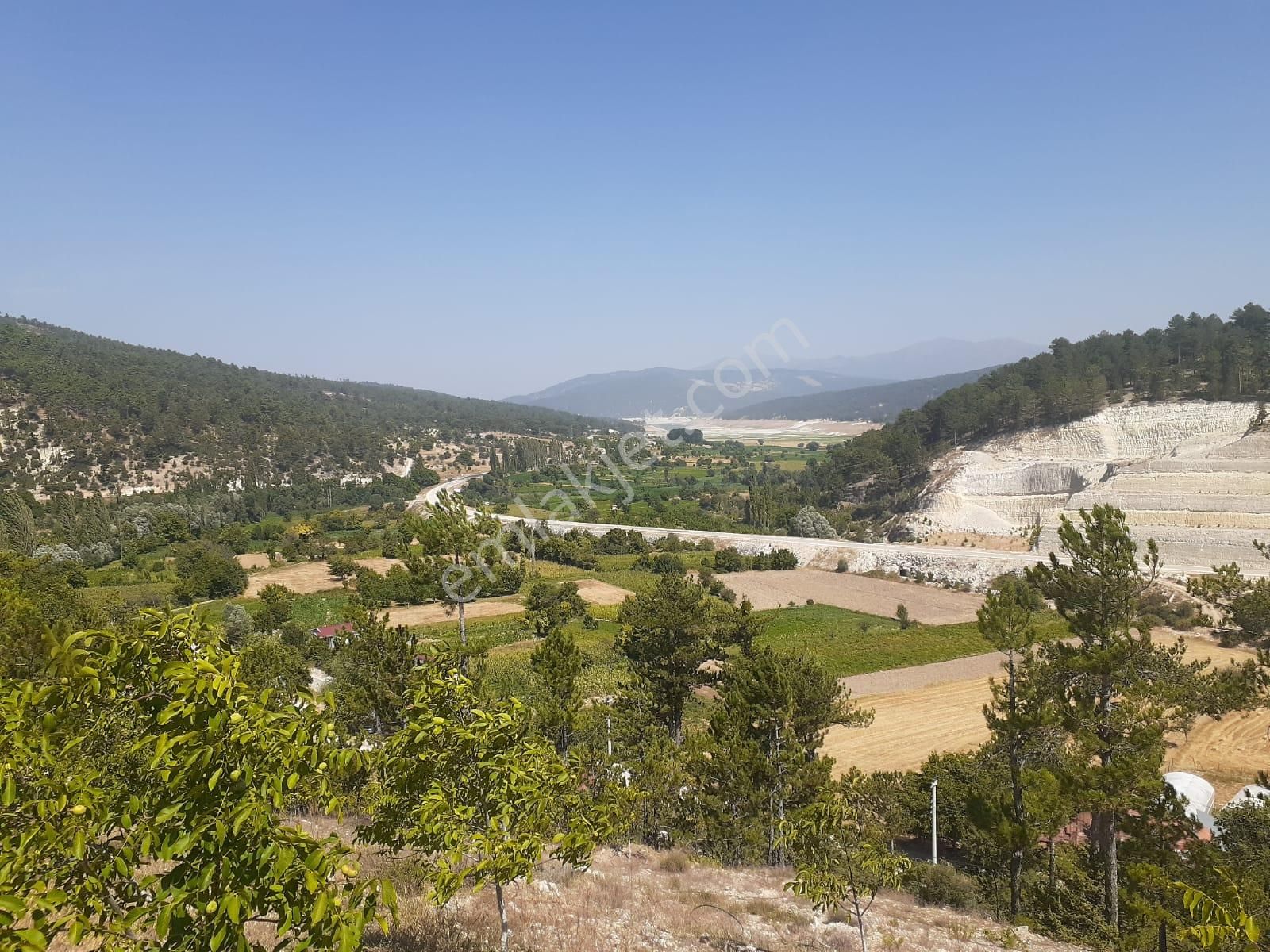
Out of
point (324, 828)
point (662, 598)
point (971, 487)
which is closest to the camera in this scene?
point (324, 828)

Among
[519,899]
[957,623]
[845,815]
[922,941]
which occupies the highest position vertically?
[845,815]

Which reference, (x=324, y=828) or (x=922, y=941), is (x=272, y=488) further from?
(x=922, y=941)

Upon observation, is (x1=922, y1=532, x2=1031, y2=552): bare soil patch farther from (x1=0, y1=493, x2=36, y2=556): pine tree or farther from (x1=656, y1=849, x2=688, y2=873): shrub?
(x1=0, y1=493, x2=36, y2=556): pine tree

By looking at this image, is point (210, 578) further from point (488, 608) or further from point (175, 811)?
point (175, 811)

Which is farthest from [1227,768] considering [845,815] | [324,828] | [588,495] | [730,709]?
[588,495]

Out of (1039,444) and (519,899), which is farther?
(1039,444)

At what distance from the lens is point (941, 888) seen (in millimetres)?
15516

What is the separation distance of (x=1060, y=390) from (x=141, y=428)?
14450cm

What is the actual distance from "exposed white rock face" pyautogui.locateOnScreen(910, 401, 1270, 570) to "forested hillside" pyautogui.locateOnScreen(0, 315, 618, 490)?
367 ft

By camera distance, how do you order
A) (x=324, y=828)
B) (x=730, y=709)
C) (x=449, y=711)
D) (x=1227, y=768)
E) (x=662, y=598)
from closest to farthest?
(x=449, y=711) → (x=324, y=828) → (x=730, y=709) → (x=662, y=598) → (x=1227, y=768)

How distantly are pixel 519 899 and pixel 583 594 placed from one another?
50.5 metres

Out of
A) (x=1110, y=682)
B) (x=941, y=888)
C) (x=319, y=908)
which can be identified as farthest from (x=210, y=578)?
(x=319, y=908)

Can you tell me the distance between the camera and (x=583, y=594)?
60.2 metres

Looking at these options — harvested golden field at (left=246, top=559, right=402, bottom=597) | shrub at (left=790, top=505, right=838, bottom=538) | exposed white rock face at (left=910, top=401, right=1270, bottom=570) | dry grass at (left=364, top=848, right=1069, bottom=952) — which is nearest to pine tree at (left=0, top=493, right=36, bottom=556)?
harvested golden field at (left=246, top=559, right=402, bottom=597)
